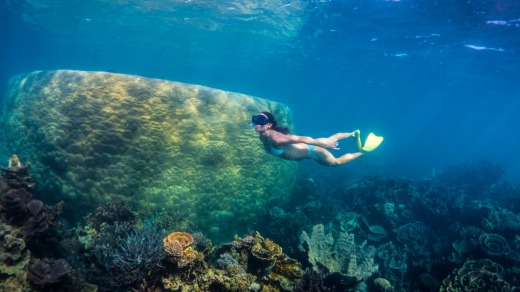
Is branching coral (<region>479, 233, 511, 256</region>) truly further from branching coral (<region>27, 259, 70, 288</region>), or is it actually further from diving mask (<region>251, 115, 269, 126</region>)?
branching coral (<region>27, 259, 70, 288</region>)

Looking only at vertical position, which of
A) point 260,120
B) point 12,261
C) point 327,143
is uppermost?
point 260,120

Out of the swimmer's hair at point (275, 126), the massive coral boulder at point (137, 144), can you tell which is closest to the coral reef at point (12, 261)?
the massive coral boulder at point (137, 144)

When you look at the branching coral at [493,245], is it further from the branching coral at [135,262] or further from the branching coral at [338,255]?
the branching coral at [135,262]

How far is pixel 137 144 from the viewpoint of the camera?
736 centimetres

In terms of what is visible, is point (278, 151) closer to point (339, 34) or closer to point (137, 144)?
point (137, 144)

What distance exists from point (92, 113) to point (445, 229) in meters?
13.1

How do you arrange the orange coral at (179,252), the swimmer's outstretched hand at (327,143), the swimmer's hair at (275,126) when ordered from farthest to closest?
the swimmer's outstretched hand at (327,143), the swimmer's hair at (275,126), the orange coral at (179,252)

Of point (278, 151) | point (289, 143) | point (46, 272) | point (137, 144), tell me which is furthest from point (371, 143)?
point (46, 272)

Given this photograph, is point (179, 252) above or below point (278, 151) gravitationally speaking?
above

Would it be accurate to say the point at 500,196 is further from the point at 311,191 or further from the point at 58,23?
the point at 58,23

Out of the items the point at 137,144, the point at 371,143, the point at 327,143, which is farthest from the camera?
the point at 371,143

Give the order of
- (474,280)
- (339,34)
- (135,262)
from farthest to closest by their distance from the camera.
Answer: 1. (339,34)
2. (474,280)
3. (135,262)

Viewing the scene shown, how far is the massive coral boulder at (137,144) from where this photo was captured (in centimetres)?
707

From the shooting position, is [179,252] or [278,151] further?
[278,151]
